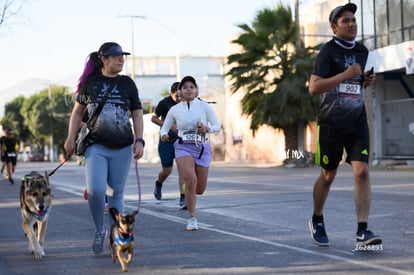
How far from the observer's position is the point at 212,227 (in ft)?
32.3

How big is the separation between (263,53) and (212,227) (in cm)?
2600

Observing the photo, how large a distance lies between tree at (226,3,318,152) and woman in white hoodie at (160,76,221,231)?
23792 millimetres

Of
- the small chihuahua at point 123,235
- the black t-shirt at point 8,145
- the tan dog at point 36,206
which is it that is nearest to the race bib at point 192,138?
the tan dog at point 36,206

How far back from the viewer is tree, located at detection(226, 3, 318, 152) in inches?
1331

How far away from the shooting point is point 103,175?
728 cm

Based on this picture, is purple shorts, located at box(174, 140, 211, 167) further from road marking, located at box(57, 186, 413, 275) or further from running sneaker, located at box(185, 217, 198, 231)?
road marking, located at box(57, 186, 413, 275)

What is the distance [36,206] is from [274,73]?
2863 centimetres

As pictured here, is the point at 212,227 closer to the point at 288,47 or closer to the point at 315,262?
the point at 315,262

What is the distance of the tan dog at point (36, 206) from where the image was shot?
7402mm

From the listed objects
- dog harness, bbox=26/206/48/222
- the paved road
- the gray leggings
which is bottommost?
the paved road

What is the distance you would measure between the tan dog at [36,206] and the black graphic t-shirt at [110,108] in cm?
69

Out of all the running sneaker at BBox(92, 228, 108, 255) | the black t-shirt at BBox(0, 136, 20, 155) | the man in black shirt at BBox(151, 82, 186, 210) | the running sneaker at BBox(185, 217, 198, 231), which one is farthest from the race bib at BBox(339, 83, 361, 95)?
the black t-shirt at BBox(0, 136, 20, 155)

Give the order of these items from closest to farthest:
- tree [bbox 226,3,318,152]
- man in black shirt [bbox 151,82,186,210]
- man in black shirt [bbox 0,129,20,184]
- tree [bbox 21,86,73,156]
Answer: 1. man in black shirt [bbox 151,82,186,210]
2. man in black shirt [bbox 0,129,20,184]
3. tree [bbox 226,3,318,152]
4. tree [bbox 21,86,73,156]

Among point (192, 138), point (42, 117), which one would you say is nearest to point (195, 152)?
point (192, 138)
